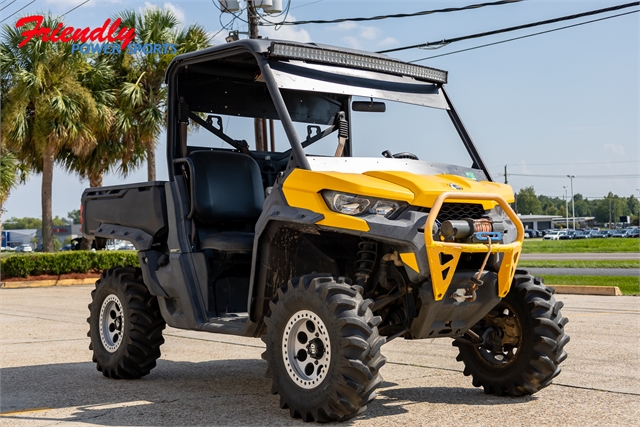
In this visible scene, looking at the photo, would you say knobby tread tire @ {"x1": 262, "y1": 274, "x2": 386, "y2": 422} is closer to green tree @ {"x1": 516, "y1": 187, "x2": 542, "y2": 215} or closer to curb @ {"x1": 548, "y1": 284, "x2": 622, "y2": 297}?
curb @ {"x1": 548, "y1": 284, "x2": 622, "y2": 297}

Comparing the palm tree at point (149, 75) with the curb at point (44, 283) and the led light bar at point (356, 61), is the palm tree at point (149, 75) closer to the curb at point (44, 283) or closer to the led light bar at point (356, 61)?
the curb at point (44, 283)

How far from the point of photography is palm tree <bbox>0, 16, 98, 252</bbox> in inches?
1122

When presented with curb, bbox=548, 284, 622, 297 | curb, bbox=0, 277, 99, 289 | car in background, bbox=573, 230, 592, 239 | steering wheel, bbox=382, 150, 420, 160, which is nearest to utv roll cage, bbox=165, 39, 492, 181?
steering wheel, bbox=382, 150, 420, 160

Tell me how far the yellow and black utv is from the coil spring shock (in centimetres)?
2

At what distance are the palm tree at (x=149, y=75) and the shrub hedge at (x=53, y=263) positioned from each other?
344 centimetres

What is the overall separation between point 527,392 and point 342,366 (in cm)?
198

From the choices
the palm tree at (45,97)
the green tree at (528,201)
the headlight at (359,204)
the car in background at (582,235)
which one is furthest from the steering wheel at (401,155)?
the green tree at (528,201)

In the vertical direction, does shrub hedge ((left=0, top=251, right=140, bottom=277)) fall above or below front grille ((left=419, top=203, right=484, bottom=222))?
below

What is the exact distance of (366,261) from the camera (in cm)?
634

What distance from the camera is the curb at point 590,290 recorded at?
18.0 metres

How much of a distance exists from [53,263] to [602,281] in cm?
1730

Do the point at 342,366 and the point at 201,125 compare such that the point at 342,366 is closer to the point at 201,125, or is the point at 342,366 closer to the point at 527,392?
the point at 527,392

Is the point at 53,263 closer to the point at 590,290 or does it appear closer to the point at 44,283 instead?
the point at 44,283

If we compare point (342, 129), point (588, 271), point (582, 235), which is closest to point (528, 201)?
point (582, 235)
